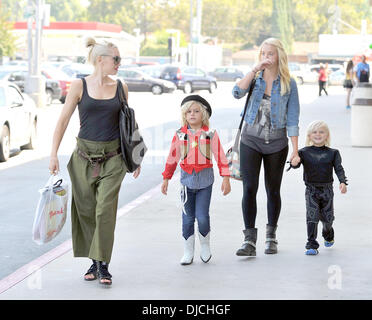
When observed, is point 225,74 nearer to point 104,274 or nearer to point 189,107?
point 189,107

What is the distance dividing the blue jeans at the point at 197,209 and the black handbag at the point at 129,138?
0.75m

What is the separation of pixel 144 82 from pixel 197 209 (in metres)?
38.6

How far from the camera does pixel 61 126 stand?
22.0 ft

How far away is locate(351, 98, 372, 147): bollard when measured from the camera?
17.5m

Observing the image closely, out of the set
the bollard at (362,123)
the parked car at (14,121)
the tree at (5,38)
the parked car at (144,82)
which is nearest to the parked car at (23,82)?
the parked car at (144,82)

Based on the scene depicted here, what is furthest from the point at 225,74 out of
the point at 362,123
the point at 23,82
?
the point at 362,123

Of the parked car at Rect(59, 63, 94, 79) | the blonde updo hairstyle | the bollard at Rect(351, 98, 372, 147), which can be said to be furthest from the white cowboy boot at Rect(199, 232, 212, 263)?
the parked car at Rect(59, 63, 94, 79)

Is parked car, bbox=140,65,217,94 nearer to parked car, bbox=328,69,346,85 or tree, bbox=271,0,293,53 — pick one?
parked car, bbox=328,69,346,85

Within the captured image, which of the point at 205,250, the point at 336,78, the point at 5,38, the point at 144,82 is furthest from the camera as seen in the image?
the point at 5,38

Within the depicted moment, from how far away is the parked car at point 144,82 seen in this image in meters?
45.1

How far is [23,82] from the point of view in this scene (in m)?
33.4

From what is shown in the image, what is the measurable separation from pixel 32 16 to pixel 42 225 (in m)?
A: 25.9

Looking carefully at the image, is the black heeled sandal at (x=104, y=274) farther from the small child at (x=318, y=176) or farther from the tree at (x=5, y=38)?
the tree at (x=5, y=38)
